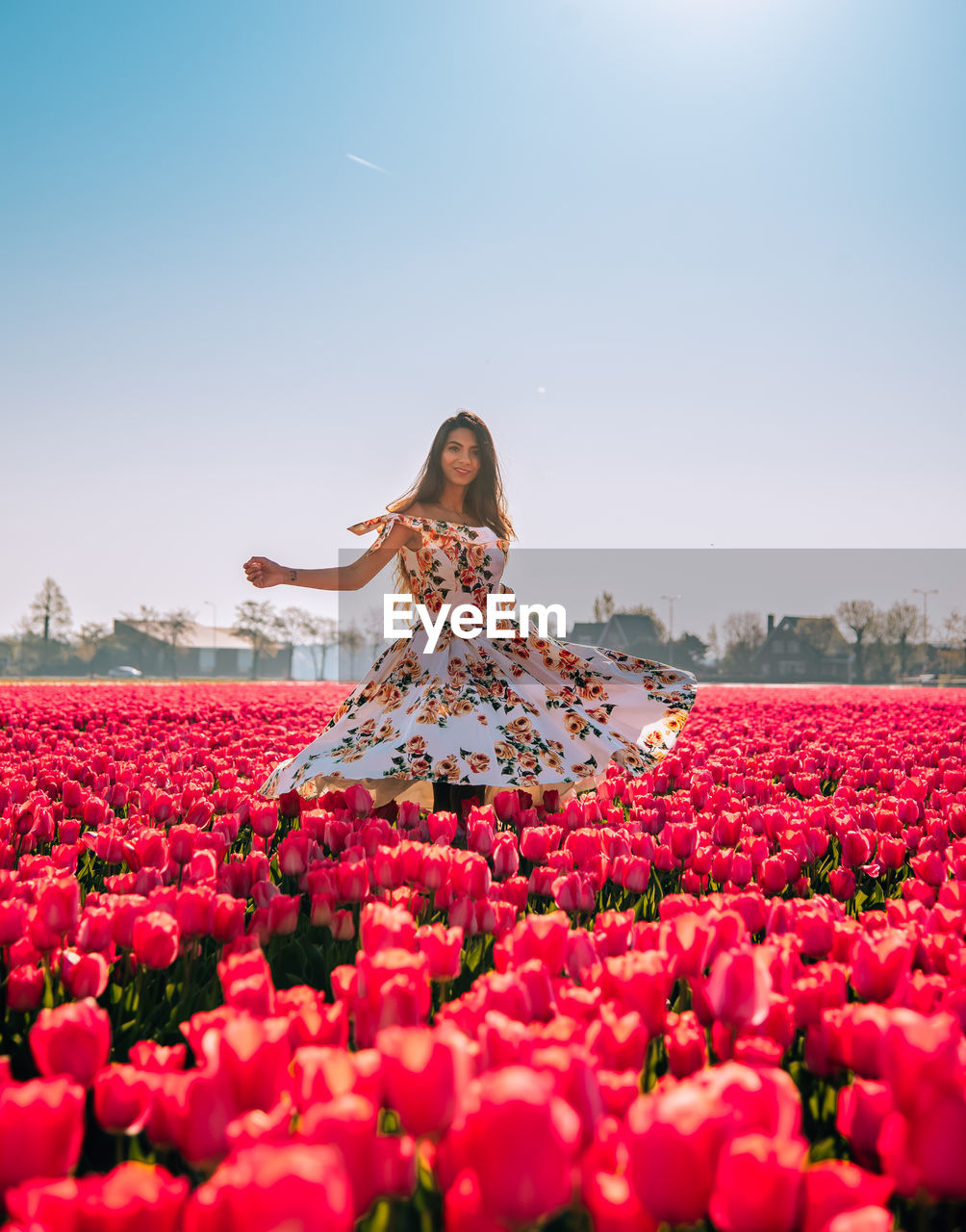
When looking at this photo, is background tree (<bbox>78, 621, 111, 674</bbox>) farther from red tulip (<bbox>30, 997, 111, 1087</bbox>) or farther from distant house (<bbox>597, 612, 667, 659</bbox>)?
red tulip (<bbox>30, 997, 111, 1087</bbox>)

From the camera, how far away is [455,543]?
5.27 m

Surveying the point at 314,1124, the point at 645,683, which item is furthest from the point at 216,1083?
the point at 645,683

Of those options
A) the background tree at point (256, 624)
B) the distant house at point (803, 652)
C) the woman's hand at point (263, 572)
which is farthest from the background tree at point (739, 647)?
the woman's hand at point (263, 572)

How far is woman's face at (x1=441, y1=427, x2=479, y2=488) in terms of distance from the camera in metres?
5.59

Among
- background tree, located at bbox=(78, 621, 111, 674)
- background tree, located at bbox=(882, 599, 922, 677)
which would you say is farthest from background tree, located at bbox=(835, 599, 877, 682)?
background tree, located at bbox=(78, 621, 111, 674)

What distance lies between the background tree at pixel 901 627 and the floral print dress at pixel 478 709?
8240cm

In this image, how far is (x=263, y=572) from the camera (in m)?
4.52

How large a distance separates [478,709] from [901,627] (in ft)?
280

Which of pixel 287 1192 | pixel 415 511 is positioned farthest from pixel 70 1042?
pixel 415 511

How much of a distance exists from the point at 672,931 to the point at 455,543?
12.2ft

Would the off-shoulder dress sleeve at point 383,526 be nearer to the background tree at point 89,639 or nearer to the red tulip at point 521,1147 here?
the red tulip at point 521,1147

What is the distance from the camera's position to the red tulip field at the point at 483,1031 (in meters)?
0.89

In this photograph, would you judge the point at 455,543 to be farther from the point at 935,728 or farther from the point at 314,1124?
the point at 935,728

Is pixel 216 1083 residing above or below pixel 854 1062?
above
